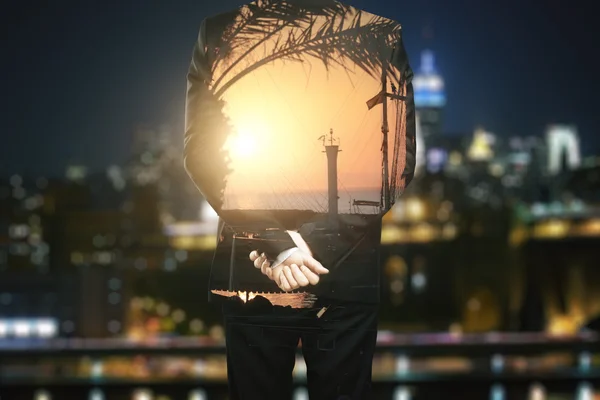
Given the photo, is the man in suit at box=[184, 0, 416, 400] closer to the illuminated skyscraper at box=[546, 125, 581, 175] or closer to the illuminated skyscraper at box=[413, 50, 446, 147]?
the illuminated skyscraper at box=[546, 125, 581, 175]

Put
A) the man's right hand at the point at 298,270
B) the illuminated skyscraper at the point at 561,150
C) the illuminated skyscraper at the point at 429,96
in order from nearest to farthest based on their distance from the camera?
the man's right hand at the point at 298,270, the illuminated skyscraper at the point at 561,150, the illuminated skyscraper at the point at 429,96

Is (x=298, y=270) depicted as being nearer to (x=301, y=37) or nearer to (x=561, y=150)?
(x=301, y=37)

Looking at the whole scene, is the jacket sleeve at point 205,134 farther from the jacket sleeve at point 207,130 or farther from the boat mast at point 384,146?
the boat mast at point 384,146

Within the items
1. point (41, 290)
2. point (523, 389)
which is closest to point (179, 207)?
point (41, 290)

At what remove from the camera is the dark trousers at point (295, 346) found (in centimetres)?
131

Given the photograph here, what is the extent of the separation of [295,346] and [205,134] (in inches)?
14.9

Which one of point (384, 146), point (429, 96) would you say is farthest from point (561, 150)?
point (384, 146)

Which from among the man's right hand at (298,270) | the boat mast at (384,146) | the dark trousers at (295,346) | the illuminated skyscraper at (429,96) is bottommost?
the dark trousers at (295,346)

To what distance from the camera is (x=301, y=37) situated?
1306mm

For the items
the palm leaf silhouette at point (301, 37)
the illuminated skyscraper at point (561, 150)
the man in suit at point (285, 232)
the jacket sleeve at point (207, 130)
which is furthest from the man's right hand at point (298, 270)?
the illuminated skyscraper at point (561, 150)

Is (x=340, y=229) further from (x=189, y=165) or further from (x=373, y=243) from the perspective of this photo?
(x=189, y=165)

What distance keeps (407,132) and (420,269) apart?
2453 centimetres

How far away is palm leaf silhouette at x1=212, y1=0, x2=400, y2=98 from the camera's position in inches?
51.3

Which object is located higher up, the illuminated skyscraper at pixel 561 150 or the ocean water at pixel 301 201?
the illuminated skyscraper at pixel 561 150
